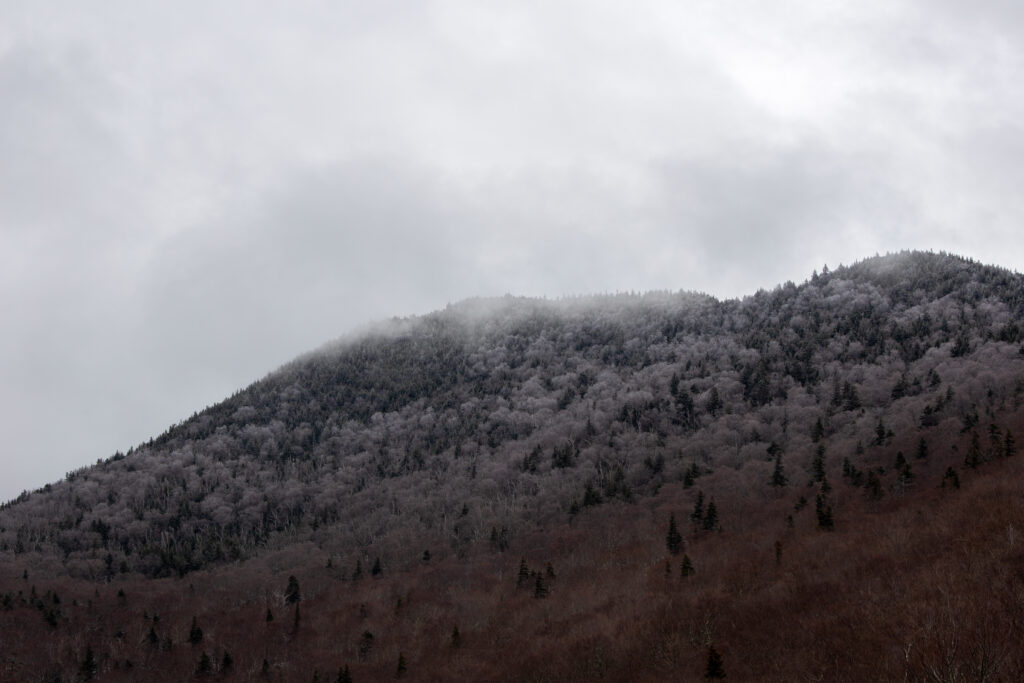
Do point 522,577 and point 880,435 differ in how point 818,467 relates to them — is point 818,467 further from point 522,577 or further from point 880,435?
point 522,577

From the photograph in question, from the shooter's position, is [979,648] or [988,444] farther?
[988,444]

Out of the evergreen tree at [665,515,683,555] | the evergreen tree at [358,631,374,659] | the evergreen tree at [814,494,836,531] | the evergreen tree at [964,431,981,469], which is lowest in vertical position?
the evergreen tree at [358,631,374,659]

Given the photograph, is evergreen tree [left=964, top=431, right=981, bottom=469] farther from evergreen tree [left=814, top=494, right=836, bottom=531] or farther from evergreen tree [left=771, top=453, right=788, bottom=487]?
evergreen tree [left=771, top=453, right=788, bottom=487]

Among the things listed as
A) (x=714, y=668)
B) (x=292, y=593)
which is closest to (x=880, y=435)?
(x=714, y=668)

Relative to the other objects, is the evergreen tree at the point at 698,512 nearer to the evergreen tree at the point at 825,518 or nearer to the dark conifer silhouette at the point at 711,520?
the dark conifer silhouette at the point at 711,520

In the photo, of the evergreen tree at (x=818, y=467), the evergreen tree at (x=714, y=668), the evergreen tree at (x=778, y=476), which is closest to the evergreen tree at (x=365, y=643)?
the evergreen tree at (x=778, y=476)

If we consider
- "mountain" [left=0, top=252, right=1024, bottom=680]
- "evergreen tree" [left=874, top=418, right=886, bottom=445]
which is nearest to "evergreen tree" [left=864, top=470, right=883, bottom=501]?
"mountain" [left=0, top=252, right=1024, bottom=680]

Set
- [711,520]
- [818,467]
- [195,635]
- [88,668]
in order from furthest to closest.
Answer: [818,467]
[195,635]
[711,520]
[88,668]

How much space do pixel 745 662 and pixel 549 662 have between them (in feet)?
111

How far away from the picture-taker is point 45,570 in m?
198

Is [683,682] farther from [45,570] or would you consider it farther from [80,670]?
[45,570]

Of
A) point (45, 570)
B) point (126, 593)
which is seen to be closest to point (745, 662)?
point (126, 593)

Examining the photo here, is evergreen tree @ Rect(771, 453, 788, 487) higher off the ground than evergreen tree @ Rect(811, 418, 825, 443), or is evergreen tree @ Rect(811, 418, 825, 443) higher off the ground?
evergreen tree @ Rect(811, 418, 825, 443)

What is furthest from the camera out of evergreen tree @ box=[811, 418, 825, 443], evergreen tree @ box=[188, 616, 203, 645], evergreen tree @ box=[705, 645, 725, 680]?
evergreen tree @ box=[811, 418, 825, 443]
